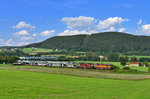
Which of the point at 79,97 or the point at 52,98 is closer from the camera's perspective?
the point at 52,98

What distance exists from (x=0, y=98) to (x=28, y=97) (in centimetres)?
333

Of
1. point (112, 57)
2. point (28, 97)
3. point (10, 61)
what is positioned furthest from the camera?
point (112, 57)

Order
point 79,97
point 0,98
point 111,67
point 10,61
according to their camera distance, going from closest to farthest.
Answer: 1. point 0,98
2. point 79,97
3. point 111,67
4. point 10,61

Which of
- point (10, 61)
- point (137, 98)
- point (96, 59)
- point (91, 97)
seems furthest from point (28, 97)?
point (96, 59)

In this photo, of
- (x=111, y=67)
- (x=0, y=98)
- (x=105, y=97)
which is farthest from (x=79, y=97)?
(x=111, y=67)

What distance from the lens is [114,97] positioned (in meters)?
25.8

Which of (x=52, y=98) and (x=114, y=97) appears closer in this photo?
(x=52, y=98)

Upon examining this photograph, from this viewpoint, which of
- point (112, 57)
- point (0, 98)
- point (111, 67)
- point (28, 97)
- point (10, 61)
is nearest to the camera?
point (0, 98)

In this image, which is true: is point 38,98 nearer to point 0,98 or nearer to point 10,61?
point 0,98

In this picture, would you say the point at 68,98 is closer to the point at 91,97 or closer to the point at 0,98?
the point at 91,97

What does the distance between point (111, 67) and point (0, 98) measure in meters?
92.5

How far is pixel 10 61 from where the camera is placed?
151 m

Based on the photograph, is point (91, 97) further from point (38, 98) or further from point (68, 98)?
point (38, 98)

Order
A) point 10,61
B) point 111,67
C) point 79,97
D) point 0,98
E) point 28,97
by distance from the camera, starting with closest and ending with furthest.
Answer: point 0,98
point 28,97
point 79,97
point 111,67
point 10,61
